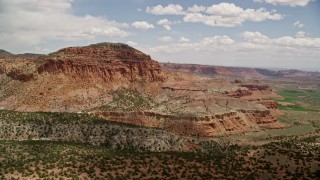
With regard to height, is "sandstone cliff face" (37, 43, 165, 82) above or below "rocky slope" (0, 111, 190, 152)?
above

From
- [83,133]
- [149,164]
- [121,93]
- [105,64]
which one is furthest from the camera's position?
[105,64]

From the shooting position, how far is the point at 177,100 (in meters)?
134

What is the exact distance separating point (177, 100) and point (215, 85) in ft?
111

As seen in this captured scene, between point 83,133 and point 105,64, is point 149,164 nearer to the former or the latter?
point 83,133

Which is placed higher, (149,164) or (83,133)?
(83,133)

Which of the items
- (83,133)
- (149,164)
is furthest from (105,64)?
(149,164)

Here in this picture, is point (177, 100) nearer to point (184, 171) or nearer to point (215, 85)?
point (215, 85)

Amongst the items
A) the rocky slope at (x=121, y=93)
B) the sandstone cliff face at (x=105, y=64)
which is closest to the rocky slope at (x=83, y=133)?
the rocky slope at (x=121, y=93)

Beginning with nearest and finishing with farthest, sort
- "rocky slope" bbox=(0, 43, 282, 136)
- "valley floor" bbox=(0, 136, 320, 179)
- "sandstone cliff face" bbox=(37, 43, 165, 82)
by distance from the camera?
"valley floor" bbox=(0, 136, 320, 179), "rocky slope" bbox=(0, 43, 282, 136), "sandstone cliff face" bbox=(37, 43, 165, 82)

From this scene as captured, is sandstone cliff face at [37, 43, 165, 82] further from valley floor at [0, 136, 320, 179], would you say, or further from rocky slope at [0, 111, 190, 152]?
valley floor at [0, 136, 320, 179]

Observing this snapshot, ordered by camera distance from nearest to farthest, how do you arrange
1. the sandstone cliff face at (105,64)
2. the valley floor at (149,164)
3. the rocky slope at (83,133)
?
the valley floor at (149,164) < the rocky slope at (83,133) < the sandstone cliff face at (105,64)

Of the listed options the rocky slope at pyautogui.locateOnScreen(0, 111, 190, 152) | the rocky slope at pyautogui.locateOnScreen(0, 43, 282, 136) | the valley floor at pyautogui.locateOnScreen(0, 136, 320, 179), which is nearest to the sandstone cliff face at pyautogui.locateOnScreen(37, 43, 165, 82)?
the rocky slope at pyautogui.locateOnScreen(0, 43, 282, 136)

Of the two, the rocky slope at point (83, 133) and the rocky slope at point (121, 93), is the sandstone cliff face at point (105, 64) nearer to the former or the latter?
the rocky slope at point (121, 93)

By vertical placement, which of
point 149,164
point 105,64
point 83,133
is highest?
point 105,64
